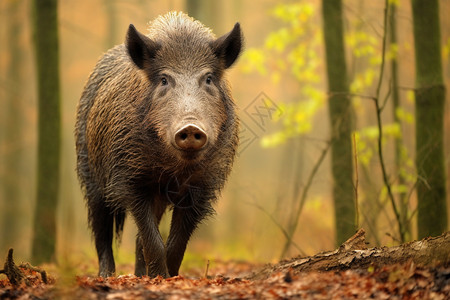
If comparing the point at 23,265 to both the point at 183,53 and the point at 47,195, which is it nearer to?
the point at 183,53

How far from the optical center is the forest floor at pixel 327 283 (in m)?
4.05

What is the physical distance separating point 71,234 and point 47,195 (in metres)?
6.17

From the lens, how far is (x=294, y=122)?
1307cm

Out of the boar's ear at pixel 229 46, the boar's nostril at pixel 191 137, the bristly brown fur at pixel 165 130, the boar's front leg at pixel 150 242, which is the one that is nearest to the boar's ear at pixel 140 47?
the bristly brown fur at pixel 165 130

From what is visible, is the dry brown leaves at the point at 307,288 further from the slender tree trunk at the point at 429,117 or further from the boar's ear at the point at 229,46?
the boar's ear at the point at 229,46

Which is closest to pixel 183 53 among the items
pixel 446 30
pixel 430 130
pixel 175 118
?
pixel 175 118

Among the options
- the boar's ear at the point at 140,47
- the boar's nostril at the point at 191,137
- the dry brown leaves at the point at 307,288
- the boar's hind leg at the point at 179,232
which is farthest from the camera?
the boar's hind leg at the point at 179,232

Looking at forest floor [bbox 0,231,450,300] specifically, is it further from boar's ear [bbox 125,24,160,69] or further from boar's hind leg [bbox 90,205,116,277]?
boar's ear [bbox 125,24,160,69]

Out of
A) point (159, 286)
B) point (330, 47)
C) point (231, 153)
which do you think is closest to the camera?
point (159, 286)

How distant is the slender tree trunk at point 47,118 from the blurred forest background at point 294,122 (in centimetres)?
30

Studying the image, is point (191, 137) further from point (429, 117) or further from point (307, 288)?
point (429, 117)

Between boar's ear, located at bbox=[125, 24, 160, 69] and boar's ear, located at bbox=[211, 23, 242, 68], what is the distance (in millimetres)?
698

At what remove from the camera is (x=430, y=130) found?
6777mm

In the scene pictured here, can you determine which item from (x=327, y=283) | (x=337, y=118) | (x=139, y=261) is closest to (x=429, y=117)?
(x=337, y=118)
